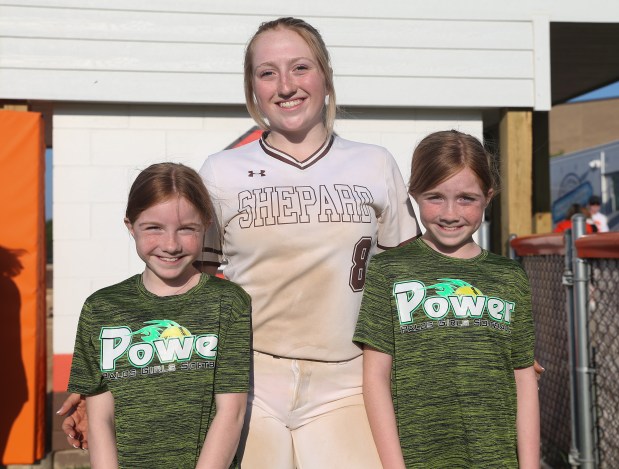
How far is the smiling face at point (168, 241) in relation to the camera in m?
2.27

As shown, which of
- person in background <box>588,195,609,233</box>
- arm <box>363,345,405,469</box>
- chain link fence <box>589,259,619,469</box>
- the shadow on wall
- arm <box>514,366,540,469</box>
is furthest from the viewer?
person in background <box>588,195,609,233</box>

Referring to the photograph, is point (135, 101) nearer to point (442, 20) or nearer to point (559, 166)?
point (442, 20)

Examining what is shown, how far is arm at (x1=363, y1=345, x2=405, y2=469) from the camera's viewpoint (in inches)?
84.0

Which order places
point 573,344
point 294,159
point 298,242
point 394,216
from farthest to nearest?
point 573,344, point 394,216, point 294,159, point 298,242

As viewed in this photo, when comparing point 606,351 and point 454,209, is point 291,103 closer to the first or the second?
point 454,209

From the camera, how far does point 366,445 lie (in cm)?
235

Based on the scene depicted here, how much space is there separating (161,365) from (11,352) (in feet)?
12.9

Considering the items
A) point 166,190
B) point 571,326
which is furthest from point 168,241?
point 571,326

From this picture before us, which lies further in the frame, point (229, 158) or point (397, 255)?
point (229, 158)

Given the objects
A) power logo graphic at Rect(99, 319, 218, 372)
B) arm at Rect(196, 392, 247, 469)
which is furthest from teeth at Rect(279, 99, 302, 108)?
arm at Rect(196, 392, 247, 469)

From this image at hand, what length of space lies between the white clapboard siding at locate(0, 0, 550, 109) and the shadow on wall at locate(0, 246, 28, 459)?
4.20ft

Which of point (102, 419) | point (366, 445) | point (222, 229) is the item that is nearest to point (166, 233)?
point (222, 229)

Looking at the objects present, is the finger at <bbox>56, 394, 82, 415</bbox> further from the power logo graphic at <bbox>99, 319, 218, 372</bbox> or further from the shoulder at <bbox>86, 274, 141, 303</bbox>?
the shoulder at <bbox>86, 274, 141, 303</bbox>

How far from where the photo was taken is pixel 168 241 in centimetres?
227
